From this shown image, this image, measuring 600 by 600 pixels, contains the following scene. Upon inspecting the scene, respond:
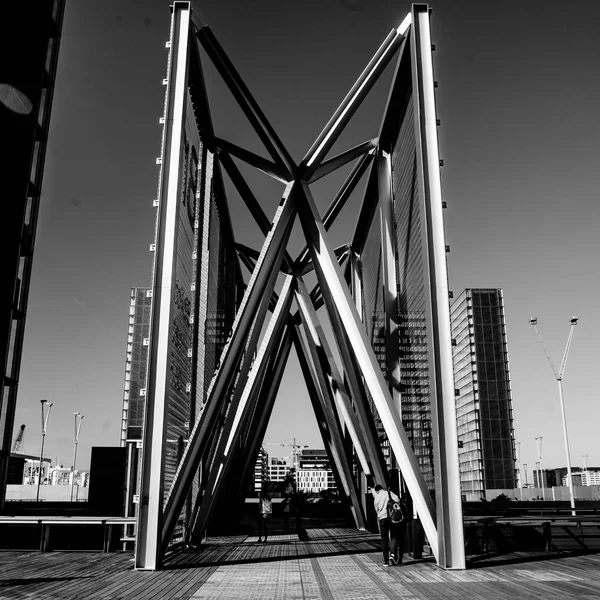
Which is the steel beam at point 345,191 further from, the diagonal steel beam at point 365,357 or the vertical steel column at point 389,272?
the diagonal steel beam at point 365,357

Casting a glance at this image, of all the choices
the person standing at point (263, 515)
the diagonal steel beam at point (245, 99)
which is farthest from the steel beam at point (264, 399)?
the diagonal steel beam at point (245, 99)

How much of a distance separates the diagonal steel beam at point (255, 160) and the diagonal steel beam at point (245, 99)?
136 millimetres

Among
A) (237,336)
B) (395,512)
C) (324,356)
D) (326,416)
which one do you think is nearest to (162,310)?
(237,336)

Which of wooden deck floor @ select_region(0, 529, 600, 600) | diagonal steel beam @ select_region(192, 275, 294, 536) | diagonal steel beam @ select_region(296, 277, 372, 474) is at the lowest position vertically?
wooden deck floor @ select_region(0, 529, 600, 600)

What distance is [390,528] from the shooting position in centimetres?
1139

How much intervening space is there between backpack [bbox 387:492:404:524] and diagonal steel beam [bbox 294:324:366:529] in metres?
9.61

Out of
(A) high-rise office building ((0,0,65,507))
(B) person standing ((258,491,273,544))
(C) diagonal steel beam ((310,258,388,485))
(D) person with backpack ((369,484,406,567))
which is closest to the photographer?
(D) person with backpack ((369,484,406,567))

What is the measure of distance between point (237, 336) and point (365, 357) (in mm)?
2947

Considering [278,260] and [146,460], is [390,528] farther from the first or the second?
[278,260]

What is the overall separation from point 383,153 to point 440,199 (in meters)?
5.74

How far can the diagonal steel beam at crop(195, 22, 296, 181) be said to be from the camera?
1449 centimetres

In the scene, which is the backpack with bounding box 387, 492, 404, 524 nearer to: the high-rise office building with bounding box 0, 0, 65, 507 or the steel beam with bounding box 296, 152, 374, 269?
the high-rise office building with bounding box 0, 0, 65, 507

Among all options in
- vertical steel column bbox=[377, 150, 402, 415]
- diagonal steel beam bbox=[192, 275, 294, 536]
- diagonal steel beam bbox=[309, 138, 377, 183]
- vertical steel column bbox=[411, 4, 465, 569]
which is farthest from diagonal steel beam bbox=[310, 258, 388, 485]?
vertical steel column bbox=[411, 4, 465, 569]

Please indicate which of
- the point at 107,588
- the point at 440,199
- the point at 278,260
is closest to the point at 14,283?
the point at 278,260
